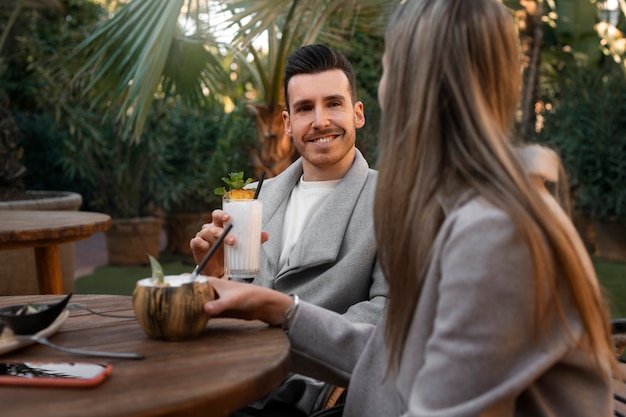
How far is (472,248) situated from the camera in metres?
0.90

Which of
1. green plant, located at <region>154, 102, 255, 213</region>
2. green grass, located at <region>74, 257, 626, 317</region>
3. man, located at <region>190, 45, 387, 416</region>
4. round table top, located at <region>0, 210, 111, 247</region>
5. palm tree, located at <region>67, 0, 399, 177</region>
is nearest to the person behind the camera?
man, located at <region>190, 45, 387, 416</region>

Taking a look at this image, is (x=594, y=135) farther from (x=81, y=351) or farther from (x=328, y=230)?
(x=81, y=351)

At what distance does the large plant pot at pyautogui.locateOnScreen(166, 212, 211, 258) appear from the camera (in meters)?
7.60

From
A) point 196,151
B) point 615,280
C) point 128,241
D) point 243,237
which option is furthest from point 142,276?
point 243,237

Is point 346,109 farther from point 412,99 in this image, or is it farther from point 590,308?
point 590,308

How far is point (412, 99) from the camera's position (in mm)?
1011

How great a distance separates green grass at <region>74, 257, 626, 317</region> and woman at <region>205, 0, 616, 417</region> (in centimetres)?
423

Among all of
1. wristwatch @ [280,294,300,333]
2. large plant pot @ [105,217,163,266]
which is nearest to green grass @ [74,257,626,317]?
large plant pot @ [105,217,163,266]

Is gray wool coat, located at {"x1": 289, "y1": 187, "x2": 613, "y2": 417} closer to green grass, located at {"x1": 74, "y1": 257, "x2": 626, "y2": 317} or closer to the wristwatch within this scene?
the wristwatch

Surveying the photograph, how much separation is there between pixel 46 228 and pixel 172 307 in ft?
6.05

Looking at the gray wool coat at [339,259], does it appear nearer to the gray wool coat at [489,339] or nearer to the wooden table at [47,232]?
the gray wool coat at [489,339]

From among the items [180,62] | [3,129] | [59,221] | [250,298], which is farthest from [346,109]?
[3,129]

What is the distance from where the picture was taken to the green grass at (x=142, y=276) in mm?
5555

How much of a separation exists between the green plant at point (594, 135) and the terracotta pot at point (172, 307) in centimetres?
669
